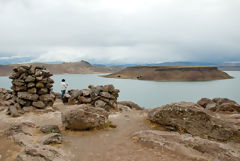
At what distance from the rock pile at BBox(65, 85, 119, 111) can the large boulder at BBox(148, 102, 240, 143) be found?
28.6ft

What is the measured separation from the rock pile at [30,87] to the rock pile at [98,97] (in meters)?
3.27

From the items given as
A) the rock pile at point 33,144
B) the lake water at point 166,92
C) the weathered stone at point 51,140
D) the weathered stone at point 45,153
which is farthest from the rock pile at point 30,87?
the lake water at point 166,92

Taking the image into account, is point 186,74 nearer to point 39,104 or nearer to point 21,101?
point 39,104

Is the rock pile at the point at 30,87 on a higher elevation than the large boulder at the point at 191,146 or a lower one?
higher

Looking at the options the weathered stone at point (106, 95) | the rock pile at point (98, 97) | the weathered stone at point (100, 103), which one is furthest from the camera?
the weathered stone at point (106, 95)

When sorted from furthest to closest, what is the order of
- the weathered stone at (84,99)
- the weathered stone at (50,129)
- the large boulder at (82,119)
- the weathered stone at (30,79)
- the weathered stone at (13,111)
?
the weathered stone at (84,99) < the weathered stone at (30,79) < the weathered stone at (13,111) < the large boulder at (82,119) < the weathered stone at (50,129)

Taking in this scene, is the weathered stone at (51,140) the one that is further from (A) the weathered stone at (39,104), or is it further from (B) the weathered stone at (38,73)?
(B) the weathered stone at (38,73)

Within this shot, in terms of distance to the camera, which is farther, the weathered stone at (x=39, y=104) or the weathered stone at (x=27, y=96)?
the weathered stone at (x=39, y=104)

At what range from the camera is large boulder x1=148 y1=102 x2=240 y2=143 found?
930 cm

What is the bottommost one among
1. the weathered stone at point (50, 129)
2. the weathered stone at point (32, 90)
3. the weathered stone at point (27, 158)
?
the weathered stone at point (50, 129)

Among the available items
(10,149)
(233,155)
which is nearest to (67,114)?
(10,149)

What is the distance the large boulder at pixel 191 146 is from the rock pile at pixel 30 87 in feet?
39.1

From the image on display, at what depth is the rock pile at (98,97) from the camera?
1938cm

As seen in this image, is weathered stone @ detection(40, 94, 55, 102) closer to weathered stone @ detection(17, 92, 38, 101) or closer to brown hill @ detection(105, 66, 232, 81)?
weathered stone @ detection(17, 92, 38, 101)
